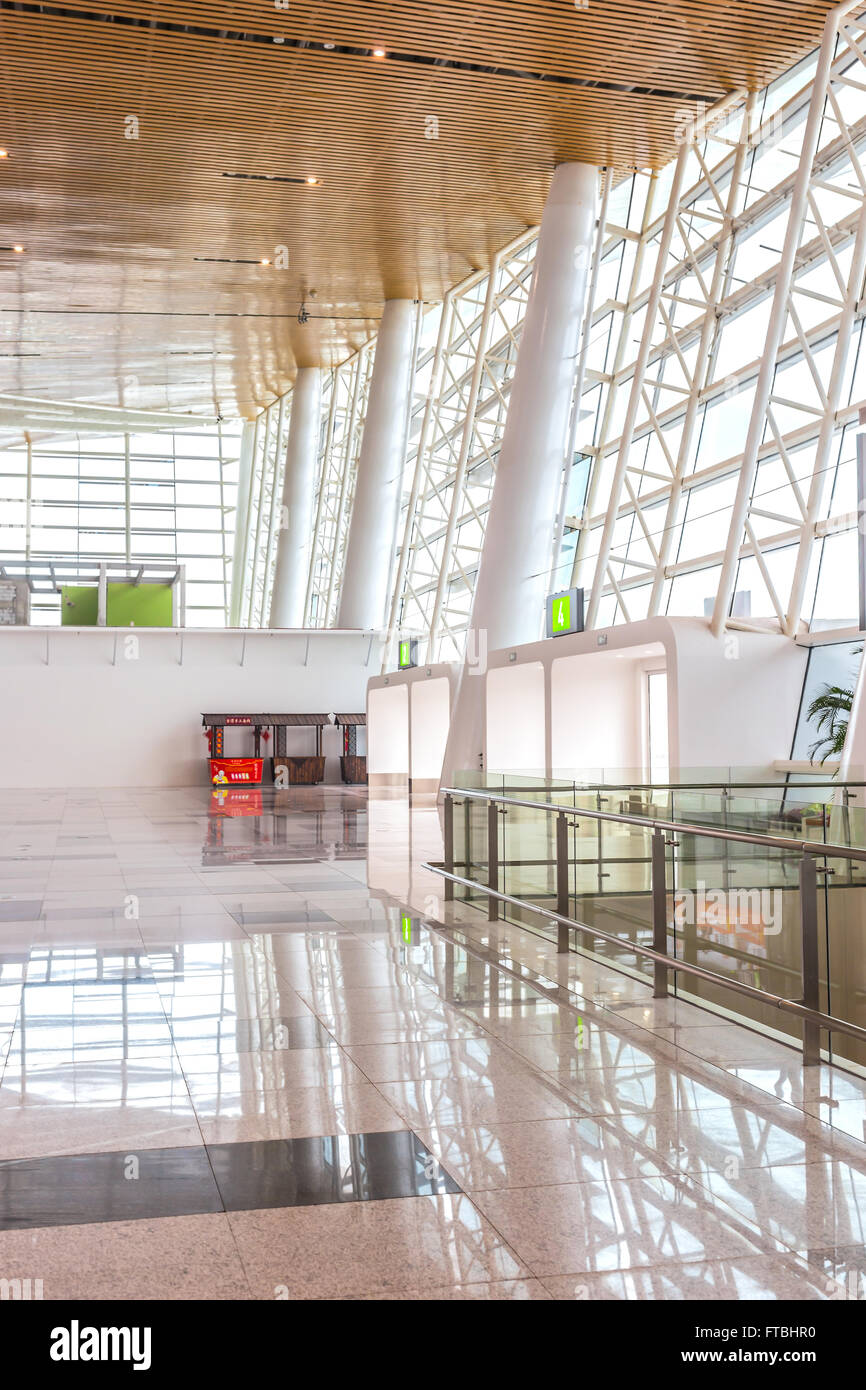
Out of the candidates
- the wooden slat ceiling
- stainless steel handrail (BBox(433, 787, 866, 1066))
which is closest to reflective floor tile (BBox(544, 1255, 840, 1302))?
stainless steel handrail (BBox(433, 787, 866, 1066))

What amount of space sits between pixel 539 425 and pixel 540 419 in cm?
9

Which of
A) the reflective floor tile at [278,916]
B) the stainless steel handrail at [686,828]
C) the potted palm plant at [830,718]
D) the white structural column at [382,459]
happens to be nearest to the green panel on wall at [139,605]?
the white structural column at [382,459]

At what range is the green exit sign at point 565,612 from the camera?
56.1ft

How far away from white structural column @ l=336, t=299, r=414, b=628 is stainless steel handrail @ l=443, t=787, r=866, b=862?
65.2 ft

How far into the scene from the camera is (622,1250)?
3.21 m

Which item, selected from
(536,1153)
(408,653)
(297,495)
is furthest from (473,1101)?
(297,495)

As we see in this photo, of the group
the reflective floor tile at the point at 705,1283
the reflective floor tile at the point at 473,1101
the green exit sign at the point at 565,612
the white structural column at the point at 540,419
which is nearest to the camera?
the reflective floor tile at the point at 705,1283

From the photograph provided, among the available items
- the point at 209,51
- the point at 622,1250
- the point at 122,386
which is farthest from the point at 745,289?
the point at 122,386

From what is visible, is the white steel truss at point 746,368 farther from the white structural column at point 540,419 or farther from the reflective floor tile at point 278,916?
the reflective floor tile at point 278,916

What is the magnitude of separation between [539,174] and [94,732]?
58.4 feet

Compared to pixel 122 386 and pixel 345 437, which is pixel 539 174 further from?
pixel 122 386

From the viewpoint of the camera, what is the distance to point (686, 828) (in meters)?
6.15

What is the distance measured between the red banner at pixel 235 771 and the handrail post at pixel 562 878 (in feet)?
77.0

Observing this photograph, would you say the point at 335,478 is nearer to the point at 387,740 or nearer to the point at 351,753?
the point at 351,753
